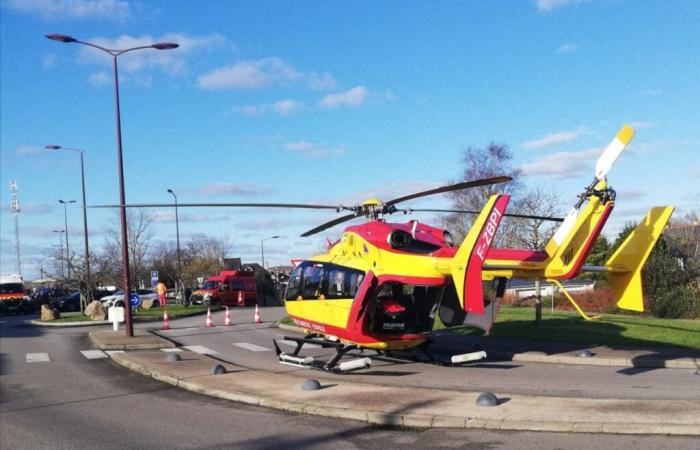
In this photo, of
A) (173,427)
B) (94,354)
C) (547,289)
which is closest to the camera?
(173,427)

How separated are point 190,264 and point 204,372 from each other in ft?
191

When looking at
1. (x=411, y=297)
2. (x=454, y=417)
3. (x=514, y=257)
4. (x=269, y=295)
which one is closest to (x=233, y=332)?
(x=411, y=297)

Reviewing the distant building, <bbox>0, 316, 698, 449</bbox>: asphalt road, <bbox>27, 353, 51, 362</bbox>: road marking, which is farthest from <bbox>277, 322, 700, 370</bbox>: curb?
the distant building

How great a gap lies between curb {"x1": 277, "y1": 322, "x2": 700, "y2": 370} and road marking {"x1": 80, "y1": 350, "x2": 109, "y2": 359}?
10.1 metres

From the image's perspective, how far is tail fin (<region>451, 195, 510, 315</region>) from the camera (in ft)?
36.8

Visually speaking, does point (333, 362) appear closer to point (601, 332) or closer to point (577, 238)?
point (577, 238)

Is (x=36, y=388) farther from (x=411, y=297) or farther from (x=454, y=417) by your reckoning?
(x=454, y=417)

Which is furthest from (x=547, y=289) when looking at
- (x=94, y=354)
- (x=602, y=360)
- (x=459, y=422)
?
(x=459, y=422)

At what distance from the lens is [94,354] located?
18.1 m

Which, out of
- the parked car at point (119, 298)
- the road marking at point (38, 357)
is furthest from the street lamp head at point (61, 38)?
the parked car at point (119, 298)

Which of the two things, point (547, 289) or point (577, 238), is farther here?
point (547, 289)

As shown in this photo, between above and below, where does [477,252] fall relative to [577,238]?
below

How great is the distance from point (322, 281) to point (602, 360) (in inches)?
241

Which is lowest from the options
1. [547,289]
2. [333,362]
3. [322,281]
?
[547,289]
